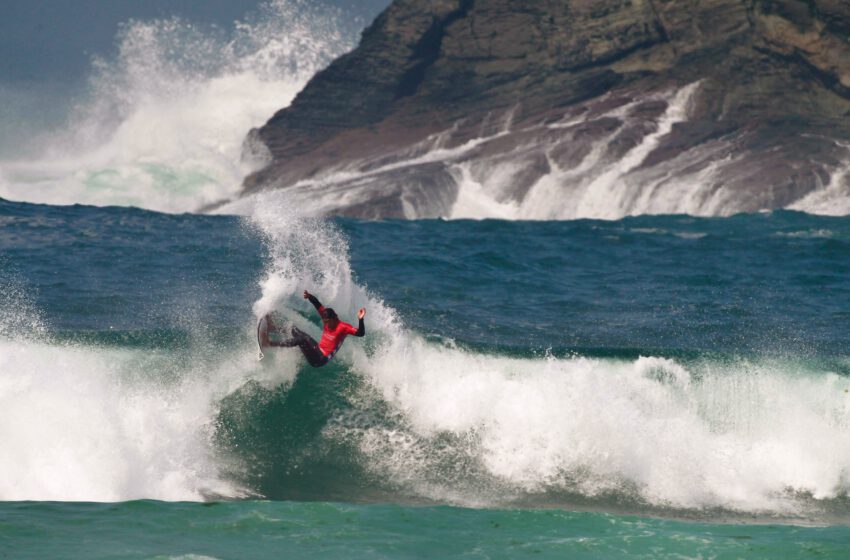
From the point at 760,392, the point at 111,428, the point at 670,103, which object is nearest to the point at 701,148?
the point at 670,103

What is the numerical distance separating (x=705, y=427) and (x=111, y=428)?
23.0ft

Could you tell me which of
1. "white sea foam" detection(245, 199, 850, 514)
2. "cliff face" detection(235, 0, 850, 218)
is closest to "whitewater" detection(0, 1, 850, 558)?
"white sea foam" detection(245, 199, 850, 514)

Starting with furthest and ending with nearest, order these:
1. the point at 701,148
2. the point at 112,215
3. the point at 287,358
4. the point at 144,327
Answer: the point at 701,148 < the point at 112,215 < the point at 144,327 < the point at 287,358

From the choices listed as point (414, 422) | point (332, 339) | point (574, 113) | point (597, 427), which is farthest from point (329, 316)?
point (574, 113)

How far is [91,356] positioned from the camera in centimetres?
1636

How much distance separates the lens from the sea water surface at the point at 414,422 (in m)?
12.0

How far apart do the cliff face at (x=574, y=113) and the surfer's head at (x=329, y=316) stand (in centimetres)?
3823

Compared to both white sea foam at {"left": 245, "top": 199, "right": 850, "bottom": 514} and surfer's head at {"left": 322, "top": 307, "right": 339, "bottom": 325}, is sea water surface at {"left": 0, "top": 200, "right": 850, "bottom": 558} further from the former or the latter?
surfer's head at {"left": 322, "top": 307, "right": 339, "bottom": 325}

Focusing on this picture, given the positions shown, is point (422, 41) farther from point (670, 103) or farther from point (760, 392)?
point (760, 392)

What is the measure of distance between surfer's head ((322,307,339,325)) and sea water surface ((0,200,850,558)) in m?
0.94

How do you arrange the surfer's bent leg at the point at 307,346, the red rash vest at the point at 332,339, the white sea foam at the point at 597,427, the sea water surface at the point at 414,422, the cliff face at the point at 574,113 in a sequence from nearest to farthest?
the sea water surface at the point at 414,422 → the white sea foam at the point at 597,427 → the surfer's bent leg at the point at 307,346 → the red rash vest at the point at 332,339 → the cliff face at the point at 574,113

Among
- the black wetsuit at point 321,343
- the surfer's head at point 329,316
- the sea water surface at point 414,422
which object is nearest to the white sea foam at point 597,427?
the sea water surface at point 414,422

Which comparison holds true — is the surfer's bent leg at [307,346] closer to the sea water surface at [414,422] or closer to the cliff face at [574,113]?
the sea water surface at [414,422]

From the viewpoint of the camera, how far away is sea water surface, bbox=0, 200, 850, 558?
12.0 metres
